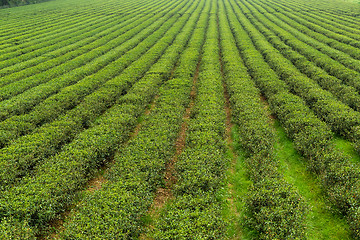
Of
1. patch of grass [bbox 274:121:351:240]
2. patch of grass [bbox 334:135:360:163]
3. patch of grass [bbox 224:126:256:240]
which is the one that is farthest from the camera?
patch of grass [bbox 334:135:360:163]

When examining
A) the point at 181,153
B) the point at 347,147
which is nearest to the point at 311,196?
the point at 347,147

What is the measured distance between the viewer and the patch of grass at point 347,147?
497 inches

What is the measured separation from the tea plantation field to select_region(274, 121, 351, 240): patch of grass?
0.05 m

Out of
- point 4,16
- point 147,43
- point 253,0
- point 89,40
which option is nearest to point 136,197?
point 147,43

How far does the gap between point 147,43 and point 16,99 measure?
2183 centimetres

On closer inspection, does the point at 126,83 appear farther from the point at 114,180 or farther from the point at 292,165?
the point at 292,165

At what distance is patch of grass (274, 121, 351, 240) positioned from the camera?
9047 millimetres

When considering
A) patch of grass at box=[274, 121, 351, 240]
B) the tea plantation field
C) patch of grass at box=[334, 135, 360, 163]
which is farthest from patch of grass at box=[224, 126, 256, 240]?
patch of grass at box=[334, 135, 360, 163]

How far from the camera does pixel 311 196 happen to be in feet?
35.3

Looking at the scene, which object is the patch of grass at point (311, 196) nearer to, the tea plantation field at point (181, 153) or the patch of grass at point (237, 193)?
the tea plantation field at point (181, 153)

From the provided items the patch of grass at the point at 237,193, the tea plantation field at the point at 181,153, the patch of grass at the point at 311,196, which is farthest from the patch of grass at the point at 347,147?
the patch of grass at the point at 237,193

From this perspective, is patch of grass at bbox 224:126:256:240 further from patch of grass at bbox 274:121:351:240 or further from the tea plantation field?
patch of grass at bbox 274:121:351:240

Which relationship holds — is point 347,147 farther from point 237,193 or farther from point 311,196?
point 237,193

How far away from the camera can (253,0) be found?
9081cm
